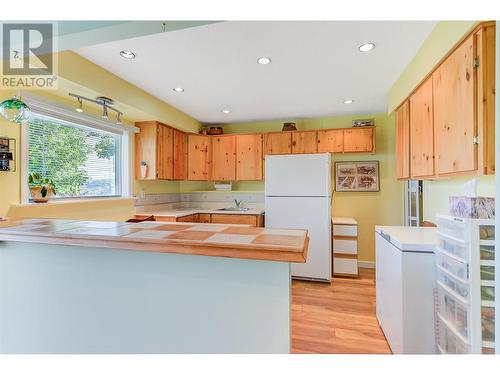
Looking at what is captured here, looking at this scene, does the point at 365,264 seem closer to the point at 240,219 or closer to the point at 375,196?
the point at 375,196

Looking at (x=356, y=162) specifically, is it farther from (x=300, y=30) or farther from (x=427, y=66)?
(x=300, y=30)

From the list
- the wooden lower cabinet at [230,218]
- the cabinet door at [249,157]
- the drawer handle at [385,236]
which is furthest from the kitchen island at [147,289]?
the cabinet door at [249,157]

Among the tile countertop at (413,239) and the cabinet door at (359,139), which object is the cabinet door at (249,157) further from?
the tile countertop at (413,239)

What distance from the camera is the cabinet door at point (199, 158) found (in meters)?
4.38

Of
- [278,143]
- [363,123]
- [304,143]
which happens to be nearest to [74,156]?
[278,143]

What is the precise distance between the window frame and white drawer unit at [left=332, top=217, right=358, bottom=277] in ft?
9.62

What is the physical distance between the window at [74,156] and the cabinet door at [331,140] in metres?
2.91

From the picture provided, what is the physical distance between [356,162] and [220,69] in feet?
8.66

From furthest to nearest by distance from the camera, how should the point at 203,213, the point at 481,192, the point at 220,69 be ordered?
the point at 203,213
the point at 220,69
the point at 481,192

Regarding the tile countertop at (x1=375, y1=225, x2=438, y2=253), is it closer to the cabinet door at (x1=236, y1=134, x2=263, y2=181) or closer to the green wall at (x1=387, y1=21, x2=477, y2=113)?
the green wall at (x1=387, y1=21, x2=477, y2=113)

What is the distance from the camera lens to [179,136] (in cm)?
418

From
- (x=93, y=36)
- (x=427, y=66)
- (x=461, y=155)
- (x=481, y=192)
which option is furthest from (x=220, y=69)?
(x=481, y=192)

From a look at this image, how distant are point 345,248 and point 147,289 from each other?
2.98 m

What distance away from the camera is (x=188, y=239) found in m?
1.09
